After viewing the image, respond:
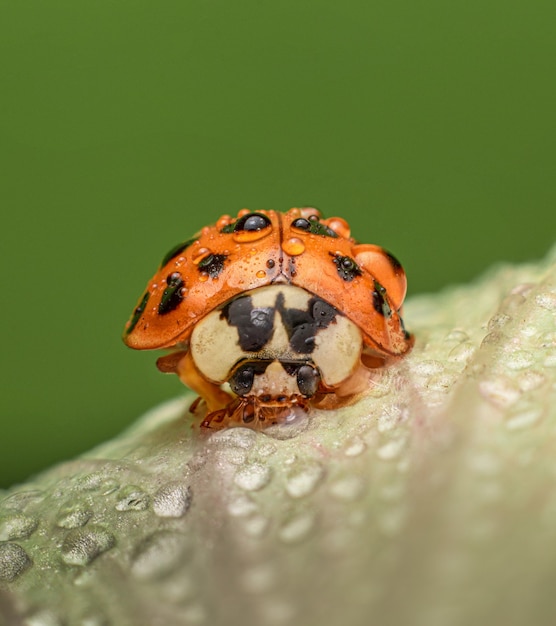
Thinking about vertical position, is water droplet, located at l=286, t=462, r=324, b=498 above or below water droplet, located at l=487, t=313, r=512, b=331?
above

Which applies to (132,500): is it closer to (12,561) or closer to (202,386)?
(12,561)

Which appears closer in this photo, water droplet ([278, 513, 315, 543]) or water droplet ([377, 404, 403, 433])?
water droplet ([278, 513, 315, 543])

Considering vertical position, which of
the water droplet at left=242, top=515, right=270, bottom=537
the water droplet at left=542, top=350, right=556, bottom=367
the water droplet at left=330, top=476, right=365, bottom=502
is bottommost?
the water droplet at left=542, top=350, right=556, bottom=367

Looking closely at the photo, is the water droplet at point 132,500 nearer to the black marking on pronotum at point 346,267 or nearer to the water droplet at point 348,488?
the water droplet at point 348,488

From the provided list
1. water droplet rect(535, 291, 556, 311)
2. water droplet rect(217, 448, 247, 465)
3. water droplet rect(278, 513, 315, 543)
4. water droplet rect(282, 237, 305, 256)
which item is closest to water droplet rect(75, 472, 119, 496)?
water droplet rect(217, 448, 247, 465)

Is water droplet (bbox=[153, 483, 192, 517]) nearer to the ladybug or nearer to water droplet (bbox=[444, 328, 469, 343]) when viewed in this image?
the ladybug

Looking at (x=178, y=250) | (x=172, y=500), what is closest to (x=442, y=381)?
(x=172, y=500)

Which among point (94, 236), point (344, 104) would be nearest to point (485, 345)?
point (94, 236)

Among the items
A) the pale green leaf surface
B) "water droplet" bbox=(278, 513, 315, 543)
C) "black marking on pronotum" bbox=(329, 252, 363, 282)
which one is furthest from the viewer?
"black marking on pronotum" bbox=(329, 252, 363, 282)
